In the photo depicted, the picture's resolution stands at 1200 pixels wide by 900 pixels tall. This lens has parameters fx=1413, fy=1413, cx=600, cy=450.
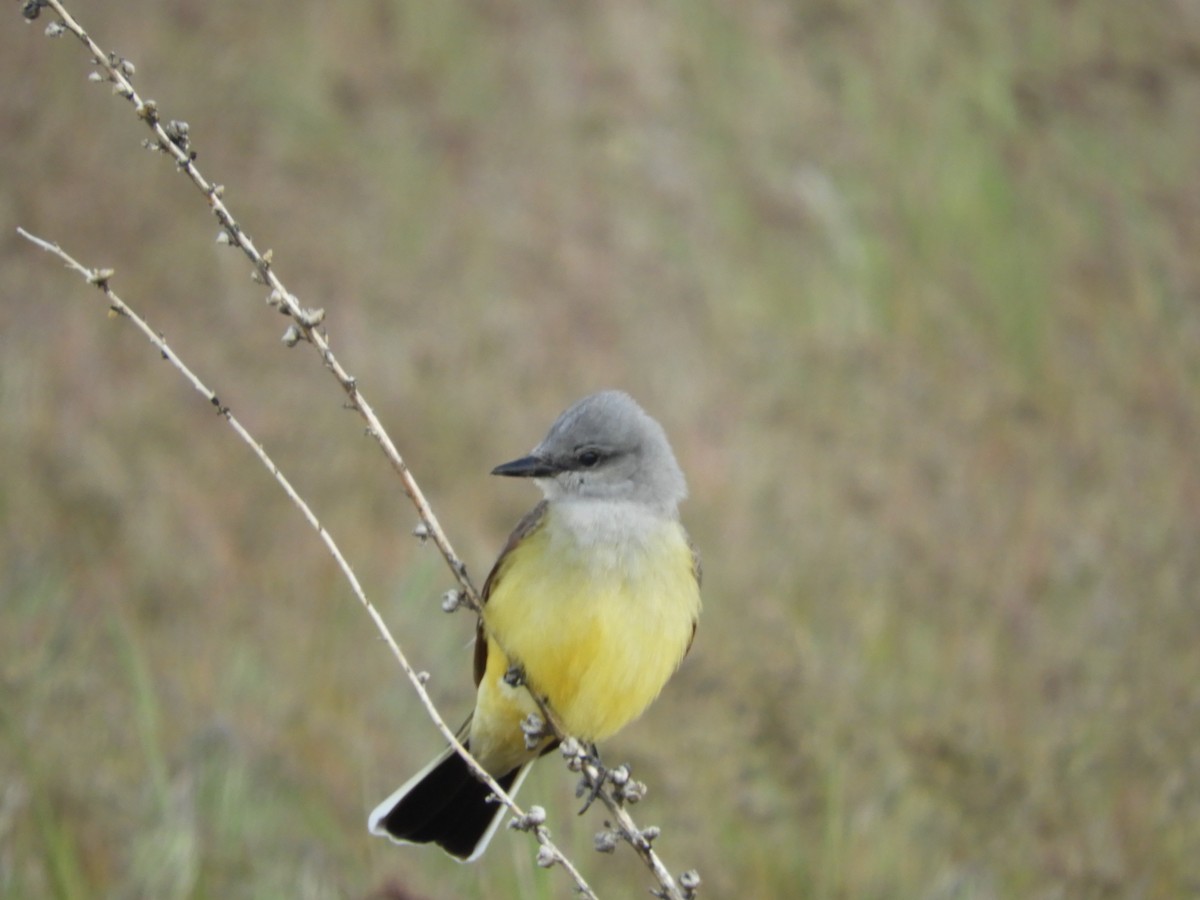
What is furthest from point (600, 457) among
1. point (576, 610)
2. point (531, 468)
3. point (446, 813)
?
point (446, 813)

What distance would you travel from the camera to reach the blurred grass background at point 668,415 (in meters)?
4.14

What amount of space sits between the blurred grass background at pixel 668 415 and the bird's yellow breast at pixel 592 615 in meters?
0.40

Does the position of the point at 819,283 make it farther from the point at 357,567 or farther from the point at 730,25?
the point at 357,567

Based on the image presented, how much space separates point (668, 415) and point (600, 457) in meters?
3.62

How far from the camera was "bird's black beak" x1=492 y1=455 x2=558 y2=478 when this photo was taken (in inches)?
145

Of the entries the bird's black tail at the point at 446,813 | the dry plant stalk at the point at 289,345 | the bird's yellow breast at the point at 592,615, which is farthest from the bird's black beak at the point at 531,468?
the dry plant stalk at the point at 289,345

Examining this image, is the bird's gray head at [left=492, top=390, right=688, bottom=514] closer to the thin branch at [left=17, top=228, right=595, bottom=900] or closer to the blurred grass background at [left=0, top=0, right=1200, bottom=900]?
the blurred grass background at [left=0, top=0, right=1200, bottom=900]

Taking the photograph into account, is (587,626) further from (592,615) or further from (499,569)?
(499,569)

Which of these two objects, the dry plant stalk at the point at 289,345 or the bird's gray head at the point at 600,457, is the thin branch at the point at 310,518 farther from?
the bird's gray head at the point at 600,457

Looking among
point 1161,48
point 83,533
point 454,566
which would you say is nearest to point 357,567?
point 83,533

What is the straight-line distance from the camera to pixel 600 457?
3.96 meters

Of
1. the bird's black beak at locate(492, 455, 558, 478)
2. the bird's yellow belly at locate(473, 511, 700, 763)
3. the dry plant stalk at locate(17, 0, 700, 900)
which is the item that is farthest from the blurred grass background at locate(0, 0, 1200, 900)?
the bird's black beak at locate(492, 455, 558, 478)

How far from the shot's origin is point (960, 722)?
470cm

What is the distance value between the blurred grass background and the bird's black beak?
846 millimetres
